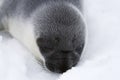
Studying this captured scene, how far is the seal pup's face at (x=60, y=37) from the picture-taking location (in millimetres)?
3393

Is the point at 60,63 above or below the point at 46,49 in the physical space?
below

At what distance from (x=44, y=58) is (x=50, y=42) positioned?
0.55ft

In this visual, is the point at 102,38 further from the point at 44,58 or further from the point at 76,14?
the point at 44,58

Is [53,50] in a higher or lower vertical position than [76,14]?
lower

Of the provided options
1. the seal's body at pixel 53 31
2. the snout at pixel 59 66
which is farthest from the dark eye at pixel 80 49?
the snout at pixel 59 66

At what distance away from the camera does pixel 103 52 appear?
3588 millimetres

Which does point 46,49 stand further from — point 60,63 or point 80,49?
point 80,49

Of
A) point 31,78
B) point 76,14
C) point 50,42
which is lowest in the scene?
point 31,78

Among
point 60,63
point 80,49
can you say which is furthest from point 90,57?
point 60,63

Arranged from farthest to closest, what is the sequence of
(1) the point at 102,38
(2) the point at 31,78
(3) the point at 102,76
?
(1) the point at 102,38
(2) the point at 31,78
(3) the point at 102,76

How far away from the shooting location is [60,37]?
11.1ft

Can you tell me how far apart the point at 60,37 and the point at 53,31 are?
0.09 meters

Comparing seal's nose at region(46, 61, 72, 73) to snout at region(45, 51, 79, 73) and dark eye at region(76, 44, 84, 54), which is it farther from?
dark eye at region(76, 44, 84, 54)

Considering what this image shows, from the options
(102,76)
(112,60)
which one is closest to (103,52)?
(112,60)
